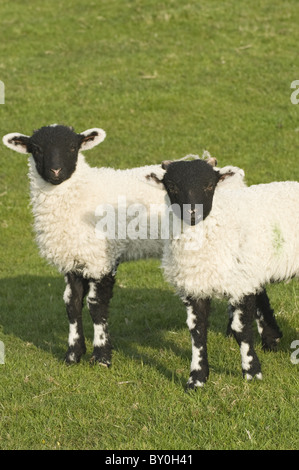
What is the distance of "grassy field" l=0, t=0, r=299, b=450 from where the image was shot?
679 centimetres

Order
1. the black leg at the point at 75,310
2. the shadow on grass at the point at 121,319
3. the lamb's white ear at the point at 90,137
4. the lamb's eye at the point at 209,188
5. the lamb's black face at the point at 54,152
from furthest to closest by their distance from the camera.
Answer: the shadow on grass at the point at 121,319 → the lamb's white ear at the point at 90,137 → the black leg at the point at 75,310 → the lamb's black face at the point at 54,152 → the lamb's eye at the point at 209,188

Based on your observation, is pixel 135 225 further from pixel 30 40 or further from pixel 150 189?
pixel 30 40

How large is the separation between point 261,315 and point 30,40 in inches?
763

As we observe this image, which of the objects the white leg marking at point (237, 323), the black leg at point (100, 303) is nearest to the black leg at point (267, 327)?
the white leg marking at point (237, 323)

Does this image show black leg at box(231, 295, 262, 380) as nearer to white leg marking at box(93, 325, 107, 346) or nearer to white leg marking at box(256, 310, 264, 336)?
white leg marking at box(256, 310, 264, 336)

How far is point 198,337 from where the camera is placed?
Result: 7.51 m

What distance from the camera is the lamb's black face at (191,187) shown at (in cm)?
714

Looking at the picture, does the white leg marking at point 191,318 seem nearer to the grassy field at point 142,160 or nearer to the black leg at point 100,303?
the grassy field at point 142,160

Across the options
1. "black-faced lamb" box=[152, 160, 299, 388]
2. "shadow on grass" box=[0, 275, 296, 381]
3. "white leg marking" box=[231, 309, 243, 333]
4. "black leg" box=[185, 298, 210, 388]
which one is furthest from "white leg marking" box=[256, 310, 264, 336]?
"black leg" box=[185, 298, 210, 388]

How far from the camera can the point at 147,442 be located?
6234mm

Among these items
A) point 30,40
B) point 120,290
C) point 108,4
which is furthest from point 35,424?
point 108,4

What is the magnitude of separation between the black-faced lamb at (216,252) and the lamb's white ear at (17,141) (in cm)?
228

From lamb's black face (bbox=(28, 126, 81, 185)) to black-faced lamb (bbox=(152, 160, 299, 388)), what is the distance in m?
1.64
